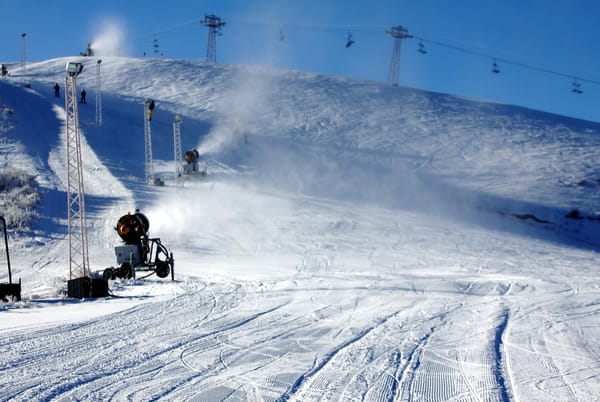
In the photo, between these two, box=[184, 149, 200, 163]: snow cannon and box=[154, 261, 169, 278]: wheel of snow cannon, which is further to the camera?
box=[184, 149, 200, 163]: snow cannon

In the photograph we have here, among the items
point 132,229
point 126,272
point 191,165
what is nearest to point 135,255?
point 126,272

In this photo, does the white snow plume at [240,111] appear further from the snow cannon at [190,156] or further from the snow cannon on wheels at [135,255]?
the snow cannon on wheels at [135,255]

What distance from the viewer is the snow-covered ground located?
7.65 m

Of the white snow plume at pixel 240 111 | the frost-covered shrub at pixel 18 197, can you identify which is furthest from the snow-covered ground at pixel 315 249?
the frost-covered shrub at pixel 18 197

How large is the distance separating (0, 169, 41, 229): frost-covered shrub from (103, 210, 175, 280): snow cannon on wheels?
9.78 m

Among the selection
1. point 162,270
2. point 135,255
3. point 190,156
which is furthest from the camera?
point 190,156

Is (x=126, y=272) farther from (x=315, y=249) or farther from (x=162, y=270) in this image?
(x=315, y=249)

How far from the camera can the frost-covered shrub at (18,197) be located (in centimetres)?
2734

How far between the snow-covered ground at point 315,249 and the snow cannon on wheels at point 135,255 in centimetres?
79

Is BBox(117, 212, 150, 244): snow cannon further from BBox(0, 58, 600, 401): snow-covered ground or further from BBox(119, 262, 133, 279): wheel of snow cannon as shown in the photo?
BBox(0, 58, 600, 401): snow-covered ground

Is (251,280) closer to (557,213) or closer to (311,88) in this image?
(557,213)

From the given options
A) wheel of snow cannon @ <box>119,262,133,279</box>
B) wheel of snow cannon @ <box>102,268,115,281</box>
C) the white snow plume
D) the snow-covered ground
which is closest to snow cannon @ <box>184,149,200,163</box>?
the snow-covered ground

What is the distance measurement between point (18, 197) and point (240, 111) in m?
35.7

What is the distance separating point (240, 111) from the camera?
64188 millimetres
